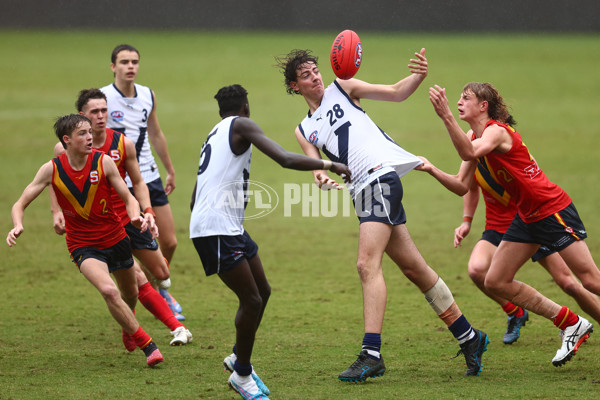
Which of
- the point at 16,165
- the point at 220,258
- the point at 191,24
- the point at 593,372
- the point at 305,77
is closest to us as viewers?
the point at 220,258

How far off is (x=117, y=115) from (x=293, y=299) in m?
2.85

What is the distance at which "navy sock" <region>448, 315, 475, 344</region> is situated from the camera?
6359 mm

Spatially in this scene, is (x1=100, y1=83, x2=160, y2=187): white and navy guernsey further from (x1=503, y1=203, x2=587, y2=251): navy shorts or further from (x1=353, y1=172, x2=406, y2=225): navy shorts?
(x1=503, y1=203, x2=587, y2=251): navy shorts

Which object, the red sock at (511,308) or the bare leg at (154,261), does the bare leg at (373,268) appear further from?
the bare leg at (154,261)

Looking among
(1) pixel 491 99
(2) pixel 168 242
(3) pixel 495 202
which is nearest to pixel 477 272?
(3) pixel 495 202

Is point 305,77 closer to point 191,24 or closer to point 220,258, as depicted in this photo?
point 220,258

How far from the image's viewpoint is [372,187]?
6.36 m

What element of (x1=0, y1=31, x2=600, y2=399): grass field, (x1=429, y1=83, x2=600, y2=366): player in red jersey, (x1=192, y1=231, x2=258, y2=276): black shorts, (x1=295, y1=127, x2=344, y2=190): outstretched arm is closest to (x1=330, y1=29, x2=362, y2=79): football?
(x1=295, y1=127, x2=344, y2=190): outstretched arm

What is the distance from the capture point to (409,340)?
7.31 m

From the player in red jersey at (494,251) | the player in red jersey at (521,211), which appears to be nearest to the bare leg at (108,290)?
the player in red jersey at (494,251)

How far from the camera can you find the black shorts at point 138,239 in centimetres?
754

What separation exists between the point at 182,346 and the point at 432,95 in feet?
10.7

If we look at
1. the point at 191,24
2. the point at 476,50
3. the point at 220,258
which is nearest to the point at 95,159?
the point at 220,258

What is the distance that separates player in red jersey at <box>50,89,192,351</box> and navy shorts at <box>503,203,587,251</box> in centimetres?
321
